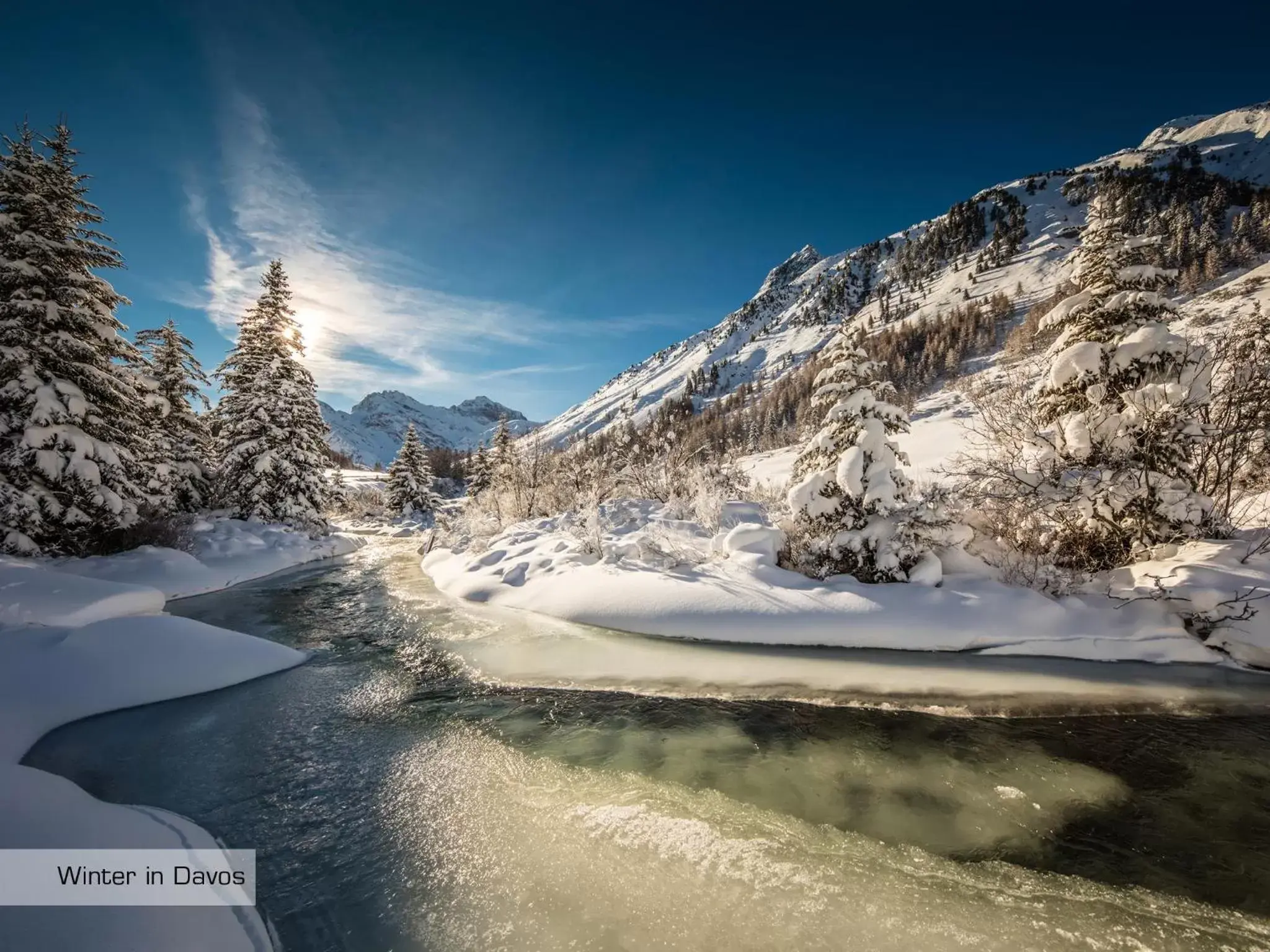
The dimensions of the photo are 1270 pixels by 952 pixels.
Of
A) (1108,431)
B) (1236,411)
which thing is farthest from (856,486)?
(1236,411)

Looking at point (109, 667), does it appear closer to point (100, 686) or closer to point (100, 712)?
point (100, 686)

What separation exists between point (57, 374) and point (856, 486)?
17441mm

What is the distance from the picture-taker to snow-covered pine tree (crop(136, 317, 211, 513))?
18125mm

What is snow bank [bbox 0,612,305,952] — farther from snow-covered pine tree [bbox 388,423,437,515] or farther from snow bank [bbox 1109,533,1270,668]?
snow-covered pine tree [bbox 388,423,437,515]

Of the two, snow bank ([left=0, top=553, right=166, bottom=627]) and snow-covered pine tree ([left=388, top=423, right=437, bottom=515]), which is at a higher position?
snow-covered pine tree ([left=388, top=423, right=437, bottom=515])

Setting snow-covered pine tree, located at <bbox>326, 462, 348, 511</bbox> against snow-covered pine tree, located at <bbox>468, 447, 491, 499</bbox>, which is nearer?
snow-covered pine tree, located at <bbox>326, 462, 348, 511</bbox>

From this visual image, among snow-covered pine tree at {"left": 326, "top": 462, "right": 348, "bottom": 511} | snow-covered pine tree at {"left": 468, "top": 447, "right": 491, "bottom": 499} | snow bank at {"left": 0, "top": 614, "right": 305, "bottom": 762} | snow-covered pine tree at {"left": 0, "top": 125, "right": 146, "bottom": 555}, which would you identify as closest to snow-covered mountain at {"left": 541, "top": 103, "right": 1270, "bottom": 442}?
snow-covered pine tree at {"left": 468, "top": 447, "right": 491, "bottom": 499}

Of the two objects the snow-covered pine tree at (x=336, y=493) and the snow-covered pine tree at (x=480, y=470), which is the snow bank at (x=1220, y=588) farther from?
the snow-covered pine tree at (x=480, y=470)

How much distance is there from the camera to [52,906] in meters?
2.43

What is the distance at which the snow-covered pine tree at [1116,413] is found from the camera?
25.0ft

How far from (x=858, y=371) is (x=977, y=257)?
144390 millimetres

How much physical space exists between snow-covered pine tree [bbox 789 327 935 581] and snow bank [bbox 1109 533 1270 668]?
2.88 m

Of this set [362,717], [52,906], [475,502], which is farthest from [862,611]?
[475,502]

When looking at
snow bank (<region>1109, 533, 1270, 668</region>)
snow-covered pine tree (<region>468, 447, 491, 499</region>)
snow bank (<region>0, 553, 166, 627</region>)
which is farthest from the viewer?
snow-covered pine tree (<region>468, 447, 491, 499</region>)
